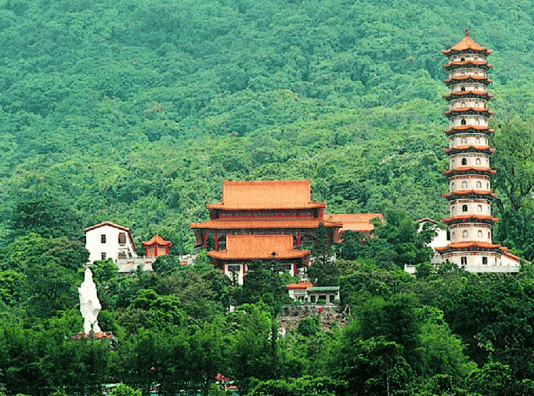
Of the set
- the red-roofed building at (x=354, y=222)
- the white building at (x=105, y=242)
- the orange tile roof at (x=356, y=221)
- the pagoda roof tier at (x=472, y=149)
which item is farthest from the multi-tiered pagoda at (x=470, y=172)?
the white building at (x=105, y=242)

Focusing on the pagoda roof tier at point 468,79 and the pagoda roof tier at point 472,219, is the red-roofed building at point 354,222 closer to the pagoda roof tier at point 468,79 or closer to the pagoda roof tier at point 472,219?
the pagoda roof tier at point 472,219

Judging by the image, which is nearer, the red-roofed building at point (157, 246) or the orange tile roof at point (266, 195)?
the orange tile roof at point (266, 195)

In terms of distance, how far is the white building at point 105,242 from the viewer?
241ft

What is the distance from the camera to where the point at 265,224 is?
71.2 metres

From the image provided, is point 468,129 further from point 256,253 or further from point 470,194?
point 256,253

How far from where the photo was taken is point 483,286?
5884 centimetres

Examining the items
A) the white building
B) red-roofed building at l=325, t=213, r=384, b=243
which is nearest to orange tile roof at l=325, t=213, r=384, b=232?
red-roofed building at l=325, t=213, r=384, b=243

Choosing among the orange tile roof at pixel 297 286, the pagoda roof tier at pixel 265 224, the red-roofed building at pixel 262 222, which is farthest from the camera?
the pagoda roof tier at pixel 265 224

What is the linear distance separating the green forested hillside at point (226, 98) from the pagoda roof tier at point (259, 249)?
8044 millimetres

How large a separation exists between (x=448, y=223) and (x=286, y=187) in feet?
27.8

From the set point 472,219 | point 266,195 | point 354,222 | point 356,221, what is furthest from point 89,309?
point 356,221

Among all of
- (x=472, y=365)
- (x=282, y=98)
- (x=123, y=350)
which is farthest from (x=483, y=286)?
(x=282, y=98)

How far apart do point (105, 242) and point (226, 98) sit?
56.3m

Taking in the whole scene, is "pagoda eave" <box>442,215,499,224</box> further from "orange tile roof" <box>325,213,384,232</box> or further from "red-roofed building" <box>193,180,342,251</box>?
"orange tile roof" <box>325,213,384,232</box>
